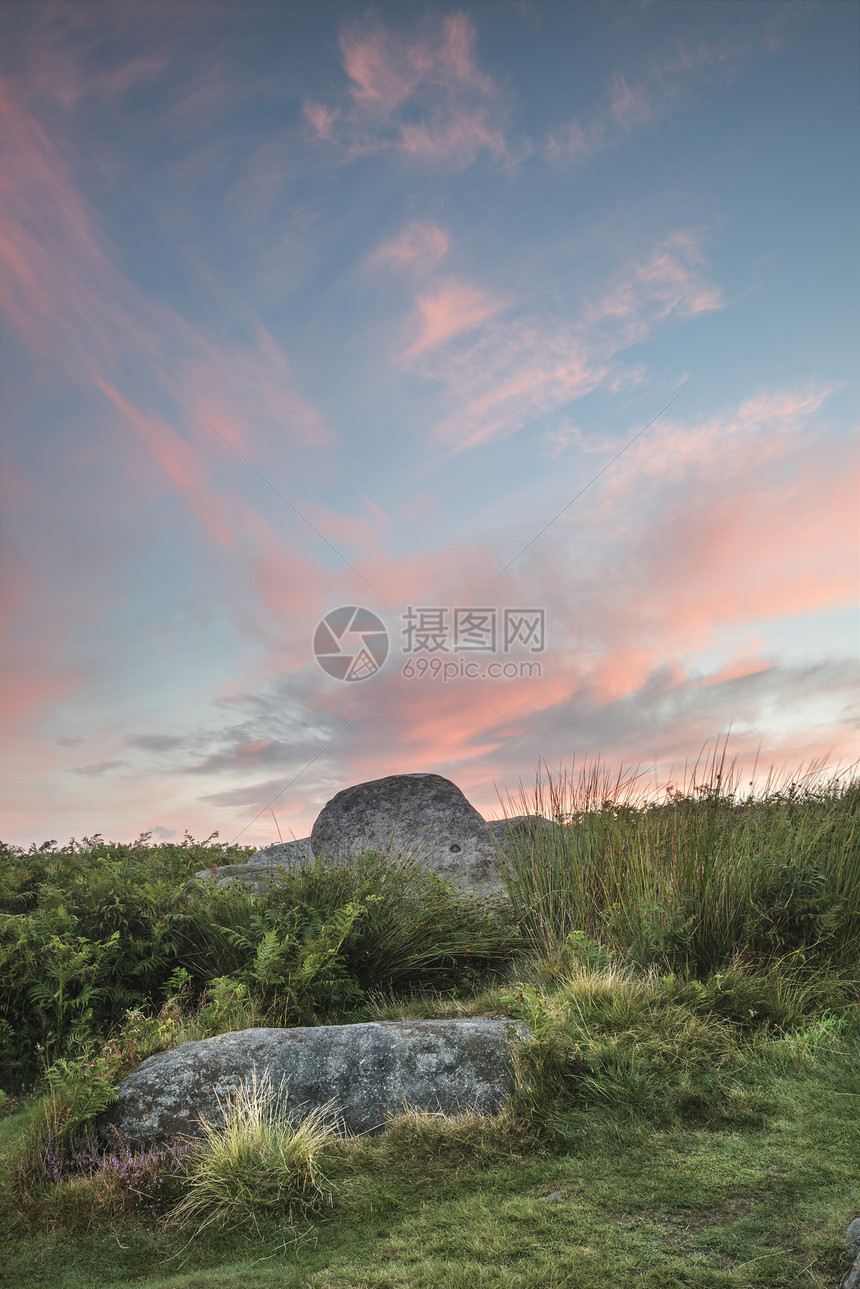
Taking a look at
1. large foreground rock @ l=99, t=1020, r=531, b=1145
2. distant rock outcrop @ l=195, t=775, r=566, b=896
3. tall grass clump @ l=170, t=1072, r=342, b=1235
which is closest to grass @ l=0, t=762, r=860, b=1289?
tall grass clump @ l=170, t=1072, r=342, b=1235

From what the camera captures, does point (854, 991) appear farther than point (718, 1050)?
Yes

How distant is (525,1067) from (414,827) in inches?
248

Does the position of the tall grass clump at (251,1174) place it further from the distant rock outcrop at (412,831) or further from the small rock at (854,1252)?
the distant rock outcrop at (412,831)

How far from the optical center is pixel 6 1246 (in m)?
Answer: 4.14

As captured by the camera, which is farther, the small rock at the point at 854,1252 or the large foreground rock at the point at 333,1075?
the large foreground rock at the point at 333,1075

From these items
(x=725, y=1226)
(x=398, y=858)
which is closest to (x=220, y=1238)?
(x=725, y=1226)

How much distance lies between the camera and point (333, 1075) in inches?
195

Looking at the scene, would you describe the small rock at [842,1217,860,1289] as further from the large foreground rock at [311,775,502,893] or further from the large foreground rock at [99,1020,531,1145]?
the large foreground rock at [311,775,502,893]

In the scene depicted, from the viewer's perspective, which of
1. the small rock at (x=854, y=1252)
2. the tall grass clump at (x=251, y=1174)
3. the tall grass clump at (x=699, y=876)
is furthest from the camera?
the tall grass clump at (x=699, y=876)

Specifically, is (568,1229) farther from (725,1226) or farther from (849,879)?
(849,879)

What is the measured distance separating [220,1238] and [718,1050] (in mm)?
3096

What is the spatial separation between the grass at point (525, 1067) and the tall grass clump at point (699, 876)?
3 centimetres

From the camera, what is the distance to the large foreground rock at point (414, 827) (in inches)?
424

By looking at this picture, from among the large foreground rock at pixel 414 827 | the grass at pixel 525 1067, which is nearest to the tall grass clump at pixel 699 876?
the grass at pixel 525 1067
